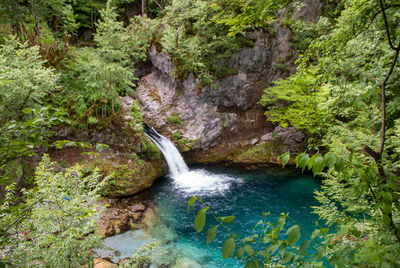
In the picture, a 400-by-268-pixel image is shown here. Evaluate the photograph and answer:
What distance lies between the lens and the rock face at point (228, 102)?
1548cm

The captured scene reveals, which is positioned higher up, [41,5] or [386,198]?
[41,5]

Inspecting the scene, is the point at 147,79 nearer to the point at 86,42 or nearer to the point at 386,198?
the point at 86,42

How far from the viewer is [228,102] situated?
1611 cm

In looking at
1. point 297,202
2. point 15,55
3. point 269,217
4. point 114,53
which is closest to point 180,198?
point 269,217

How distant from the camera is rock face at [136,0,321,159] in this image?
15.5 metres

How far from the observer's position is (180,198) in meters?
11.0

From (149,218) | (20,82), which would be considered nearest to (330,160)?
(149,218)

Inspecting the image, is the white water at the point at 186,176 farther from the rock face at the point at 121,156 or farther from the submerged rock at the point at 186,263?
the submerged rock at the point at 186,263

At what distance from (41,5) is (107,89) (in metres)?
6.61

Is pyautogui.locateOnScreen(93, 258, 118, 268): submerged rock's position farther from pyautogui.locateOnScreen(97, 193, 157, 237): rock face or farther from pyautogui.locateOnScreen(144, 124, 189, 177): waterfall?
pyautogui.locateOnScreen(144, 124, 189, 177): waterfall

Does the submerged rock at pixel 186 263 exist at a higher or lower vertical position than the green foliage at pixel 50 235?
lower

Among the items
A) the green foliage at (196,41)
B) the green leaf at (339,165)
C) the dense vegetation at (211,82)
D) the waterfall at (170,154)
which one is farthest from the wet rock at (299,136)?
the green leaf at (339,165)

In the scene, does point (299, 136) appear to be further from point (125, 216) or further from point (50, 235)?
point (50, 235)

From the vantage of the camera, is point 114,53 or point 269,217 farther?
point 114,53
